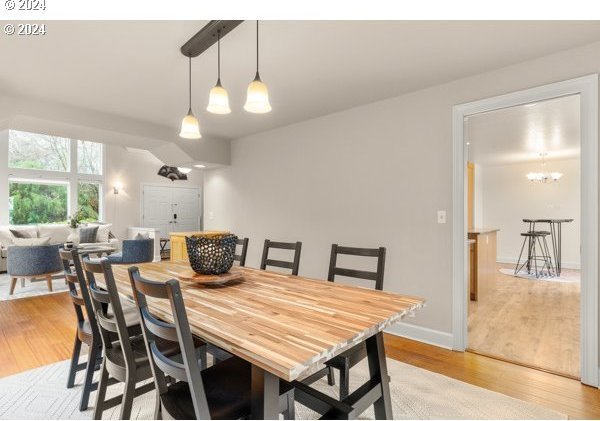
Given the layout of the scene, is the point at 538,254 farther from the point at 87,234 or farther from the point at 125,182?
the point at 125,182

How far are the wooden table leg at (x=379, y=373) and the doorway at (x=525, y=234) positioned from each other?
1542 mm

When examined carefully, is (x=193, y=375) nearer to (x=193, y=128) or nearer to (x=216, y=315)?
(x=216, y=315)

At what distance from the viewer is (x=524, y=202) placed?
750cm

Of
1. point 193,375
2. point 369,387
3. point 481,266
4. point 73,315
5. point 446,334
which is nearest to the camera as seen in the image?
point 193,375

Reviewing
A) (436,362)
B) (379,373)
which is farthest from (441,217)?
(379,373)

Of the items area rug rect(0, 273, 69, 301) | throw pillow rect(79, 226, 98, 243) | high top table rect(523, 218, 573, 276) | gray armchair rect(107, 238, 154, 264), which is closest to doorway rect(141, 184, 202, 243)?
throw pillow rect(79, 226, 98, 243)

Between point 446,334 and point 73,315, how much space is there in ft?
13.0

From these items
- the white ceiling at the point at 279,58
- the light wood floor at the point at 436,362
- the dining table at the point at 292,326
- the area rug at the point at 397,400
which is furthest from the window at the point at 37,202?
the dining table at the point at 292,326

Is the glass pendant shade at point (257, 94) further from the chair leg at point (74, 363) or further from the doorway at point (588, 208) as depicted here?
the doorway at point (588, 208)

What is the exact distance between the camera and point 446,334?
9.12ft

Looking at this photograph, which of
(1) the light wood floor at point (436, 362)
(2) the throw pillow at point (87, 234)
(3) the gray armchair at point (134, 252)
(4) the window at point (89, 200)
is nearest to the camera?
(1) the light wood floor at point (436, 362)

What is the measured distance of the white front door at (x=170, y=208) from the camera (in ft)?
27.6

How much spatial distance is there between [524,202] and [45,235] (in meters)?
10.6
